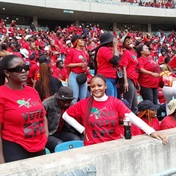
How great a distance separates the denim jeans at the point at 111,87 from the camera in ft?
16.5

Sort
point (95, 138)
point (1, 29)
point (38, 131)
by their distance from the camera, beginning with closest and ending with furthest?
point (38, 131)
point (95, 138)
point (1, 29)

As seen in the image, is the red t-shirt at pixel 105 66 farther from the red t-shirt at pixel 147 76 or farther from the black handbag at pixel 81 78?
the red t-shirt at pixel 147 76

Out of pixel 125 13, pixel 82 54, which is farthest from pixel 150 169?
pixel 125 13

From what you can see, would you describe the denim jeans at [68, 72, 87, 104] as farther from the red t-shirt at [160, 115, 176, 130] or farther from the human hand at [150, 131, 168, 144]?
the human hand at [150, 131, 168, 144]

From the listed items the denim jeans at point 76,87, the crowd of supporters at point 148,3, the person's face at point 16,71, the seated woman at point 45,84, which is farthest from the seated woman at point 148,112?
the crowd of supporters at point 148,3

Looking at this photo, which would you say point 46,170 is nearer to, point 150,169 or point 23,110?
point 23,110

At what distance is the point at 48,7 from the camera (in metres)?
28.2

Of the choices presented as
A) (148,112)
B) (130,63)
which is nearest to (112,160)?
(148,112)

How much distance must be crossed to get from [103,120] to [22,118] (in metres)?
0.85

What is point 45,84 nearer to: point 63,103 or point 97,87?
point 63,103

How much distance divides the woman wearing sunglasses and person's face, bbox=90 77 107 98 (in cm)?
68

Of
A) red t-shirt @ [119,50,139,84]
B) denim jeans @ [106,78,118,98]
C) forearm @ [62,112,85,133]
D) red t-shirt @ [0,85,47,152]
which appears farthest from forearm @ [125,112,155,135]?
red t-shirt @ [119,50,139,84]

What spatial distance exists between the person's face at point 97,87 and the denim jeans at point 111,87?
167cm

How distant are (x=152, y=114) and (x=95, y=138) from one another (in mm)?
1306
